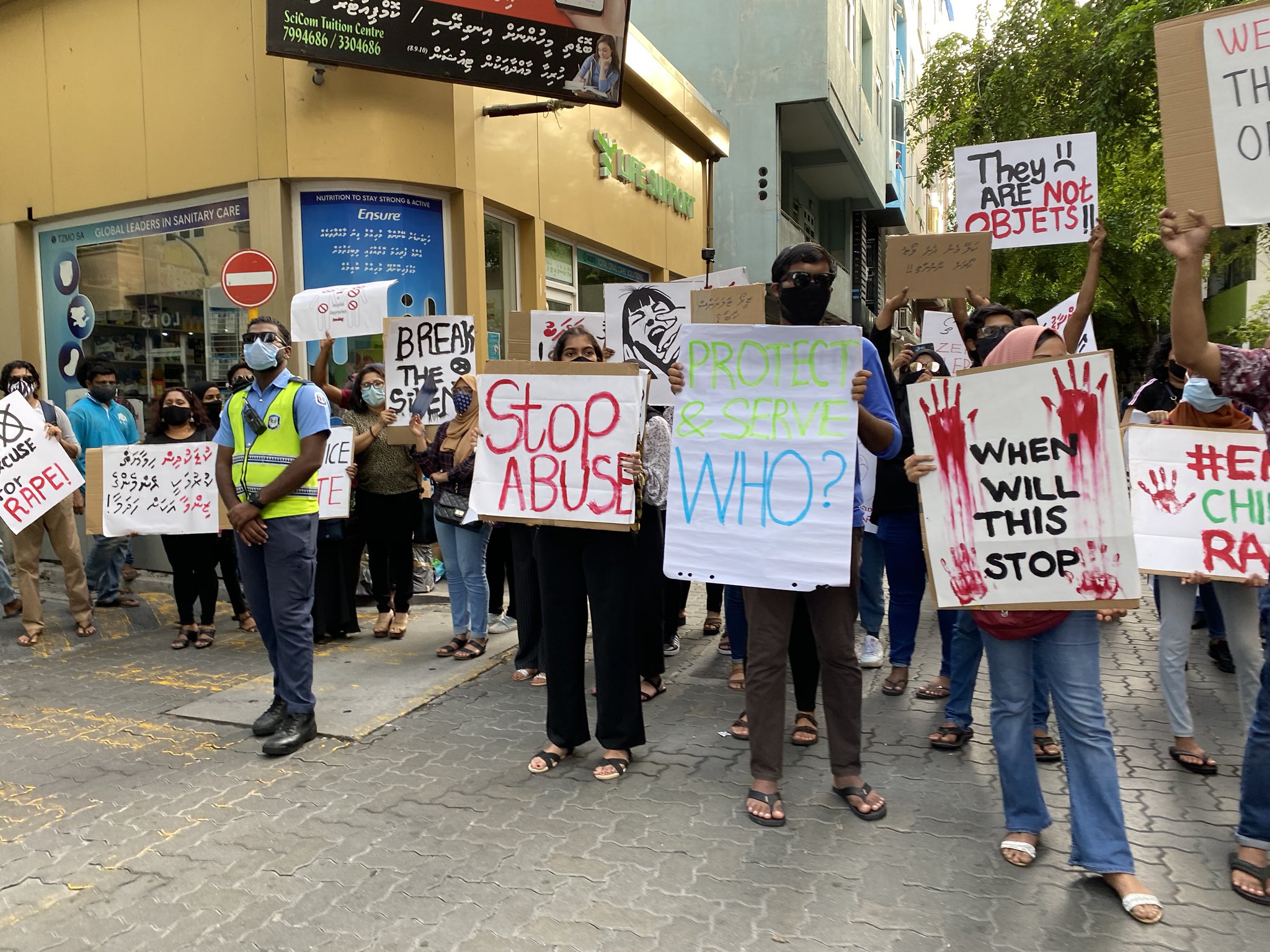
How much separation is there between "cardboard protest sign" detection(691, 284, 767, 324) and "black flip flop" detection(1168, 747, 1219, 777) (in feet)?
10.0

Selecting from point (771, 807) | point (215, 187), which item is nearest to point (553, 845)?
point (771, 807)

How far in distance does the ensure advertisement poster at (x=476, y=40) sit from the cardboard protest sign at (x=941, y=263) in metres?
4.38

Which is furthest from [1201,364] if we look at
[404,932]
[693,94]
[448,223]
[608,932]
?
[693,94]

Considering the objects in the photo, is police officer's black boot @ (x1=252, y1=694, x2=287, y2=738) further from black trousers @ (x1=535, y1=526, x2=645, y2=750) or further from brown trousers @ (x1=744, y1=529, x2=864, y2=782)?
brown trousers @ (x1=744, y1=529, x2=864, y2=782)

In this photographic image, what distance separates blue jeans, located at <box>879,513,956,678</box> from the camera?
5492 millimetres

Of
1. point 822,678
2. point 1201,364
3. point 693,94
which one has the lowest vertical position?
point 822,678

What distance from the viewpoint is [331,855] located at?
3.60 m

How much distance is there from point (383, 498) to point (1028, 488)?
16.2 ft

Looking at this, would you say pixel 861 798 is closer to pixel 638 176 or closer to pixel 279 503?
pixel 279 503

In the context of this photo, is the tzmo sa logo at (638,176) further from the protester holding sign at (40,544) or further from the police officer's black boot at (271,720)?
the police officer's black boot at (271,720)

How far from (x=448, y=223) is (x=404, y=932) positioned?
7.42m

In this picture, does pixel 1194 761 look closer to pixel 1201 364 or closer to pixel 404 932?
pixel 1201 364

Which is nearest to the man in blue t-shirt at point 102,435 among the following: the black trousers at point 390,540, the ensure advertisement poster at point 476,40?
the black trousers at point 390,540

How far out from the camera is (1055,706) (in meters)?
3.30
